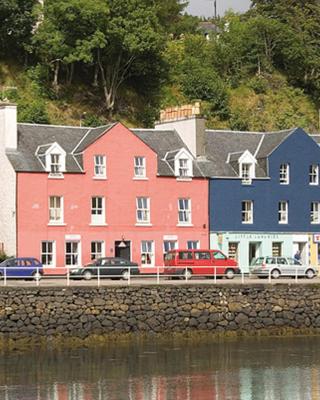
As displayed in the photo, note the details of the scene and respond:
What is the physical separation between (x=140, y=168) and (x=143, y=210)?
8.02 ft

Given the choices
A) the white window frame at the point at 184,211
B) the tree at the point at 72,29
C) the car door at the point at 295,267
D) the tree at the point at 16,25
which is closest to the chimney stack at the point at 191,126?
the white window frame at the point at 184,211

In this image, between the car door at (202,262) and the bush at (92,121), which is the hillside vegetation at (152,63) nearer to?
the bush at (92,121)

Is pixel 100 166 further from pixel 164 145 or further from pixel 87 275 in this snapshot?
pixel 87 275

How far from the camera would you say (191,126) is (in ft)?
240

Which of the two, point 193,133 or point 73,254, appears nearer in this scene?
point 73,254

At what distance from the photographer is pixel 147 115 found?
92.4m

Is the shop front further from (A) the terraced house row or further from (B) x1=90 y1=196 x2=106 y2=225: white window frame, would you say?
(B) x1=90 y1=196 x2=106 y2=225: white window frame

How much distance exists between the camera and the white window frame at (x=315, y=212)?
74.9 m

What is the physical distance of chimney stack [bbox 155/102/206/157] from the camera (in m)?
72.9

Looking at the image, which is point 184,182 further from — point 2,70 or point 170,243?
point 2,70

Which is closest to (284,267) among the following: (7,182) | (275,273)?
(275,273)

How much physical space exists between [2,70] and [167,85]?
14747mm

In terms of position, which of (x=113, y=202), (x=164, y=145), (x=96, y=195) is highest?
(x=164, y=145)

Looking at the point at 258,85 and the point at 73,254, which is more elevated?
the point at 258,85
